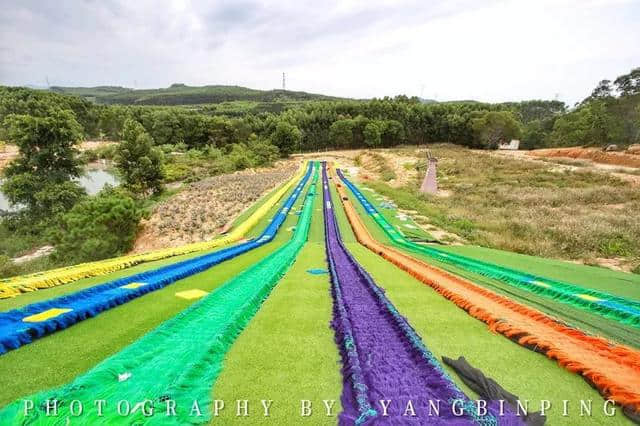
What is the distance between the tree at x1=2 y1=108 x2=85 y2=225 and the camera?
16375 millimetres

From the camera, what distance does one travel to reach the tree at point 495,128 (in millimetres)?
48156

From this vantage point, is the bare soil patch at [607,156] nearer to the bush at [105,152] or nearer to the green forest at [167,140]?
the green forest at [167,140]

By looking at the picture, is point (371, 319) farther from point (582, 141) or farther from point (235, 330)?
point (582, 141)

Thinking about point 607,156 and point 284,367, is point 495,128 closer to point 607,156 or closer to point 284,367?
point 607,156

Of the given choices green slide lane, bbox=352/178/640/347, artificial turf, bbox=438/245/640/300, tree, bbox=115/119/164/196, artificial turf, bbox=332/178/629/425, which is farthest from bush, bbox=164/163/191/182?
artificial turf, bbox=332/178/629/425

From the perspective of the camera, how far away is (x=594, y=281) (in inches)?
201

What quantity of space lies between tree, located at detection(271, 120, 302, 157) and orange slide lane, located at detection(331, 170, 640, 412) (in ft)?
142

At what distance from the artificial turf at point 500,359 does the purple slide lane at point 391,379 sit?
0.20 metres

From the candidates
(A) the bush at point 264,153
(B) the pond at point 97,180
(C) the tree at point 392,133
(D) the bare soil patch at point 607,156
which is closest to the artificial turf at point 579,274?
(D) the bare soil patch at point 607,156

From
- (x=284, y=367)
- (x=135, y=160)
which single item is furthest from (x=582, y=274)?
(x=135, y=160)

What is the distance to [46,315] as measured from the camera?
246cm

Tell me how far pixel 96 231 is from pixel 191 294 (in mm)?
11727

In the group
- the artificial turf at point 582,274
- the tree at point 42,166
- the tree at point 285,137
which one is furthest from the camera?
the tree at point 285,137

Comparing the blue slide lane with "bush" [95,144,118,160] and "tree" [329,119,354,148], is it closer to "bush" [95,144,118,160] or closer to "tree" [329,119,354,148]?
"tree" [329,119,354,148]
